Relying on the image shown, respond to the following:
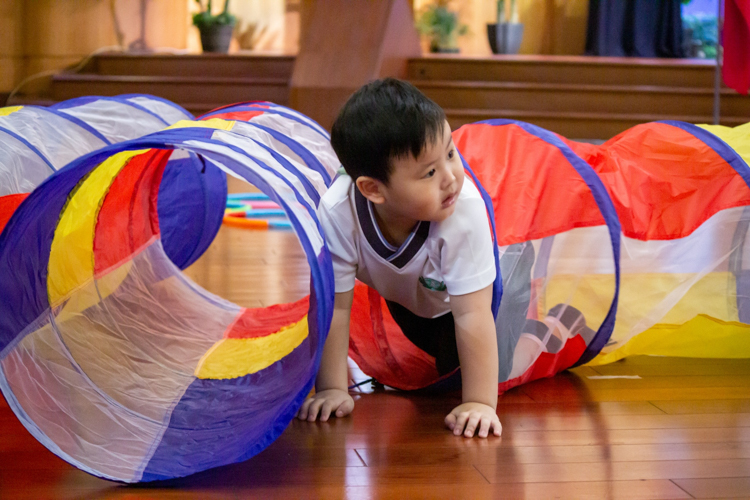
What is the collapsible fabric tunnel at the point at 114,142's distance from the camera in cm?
159

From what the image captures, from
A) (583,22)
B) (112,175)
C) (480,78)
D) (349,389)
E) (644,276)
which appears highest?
(583,22)

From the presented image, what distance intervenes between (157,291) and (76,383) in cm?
64

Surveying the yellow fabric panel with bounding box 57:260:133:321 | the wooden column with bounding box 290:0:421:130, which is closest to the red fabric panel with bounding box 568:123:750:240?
the yellow fabric panel with bounding box 57:260:133:321

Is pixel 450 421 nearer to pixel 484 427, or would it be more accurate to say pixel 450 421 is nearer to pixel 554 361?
pixel 484 427

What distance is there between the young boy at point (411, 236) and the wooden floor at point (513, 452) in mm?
70

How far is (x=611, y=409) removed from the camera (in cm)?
124

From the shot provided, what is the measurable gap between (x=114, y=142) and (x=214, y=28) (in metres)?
4.24

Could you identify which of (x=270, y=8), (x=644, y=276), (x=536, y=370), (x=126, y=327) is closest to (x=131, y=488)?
(x=126, y=327)

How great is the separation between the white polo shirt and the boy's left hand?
0.59 feet

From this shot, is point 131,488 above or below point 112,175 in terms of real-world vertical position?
below

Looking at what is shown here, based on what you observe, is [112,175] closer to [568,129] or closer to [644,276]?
[644,276]

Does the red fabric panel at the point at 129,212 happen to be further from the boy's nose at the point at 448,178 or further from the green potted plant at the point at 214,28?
the green potted plant at the point at 214,28

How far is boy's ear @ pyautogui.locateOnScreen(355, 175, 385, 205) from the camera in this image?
1.08m

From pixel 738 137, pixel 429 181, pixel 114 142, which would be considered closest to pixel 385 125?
pixel 429 181
